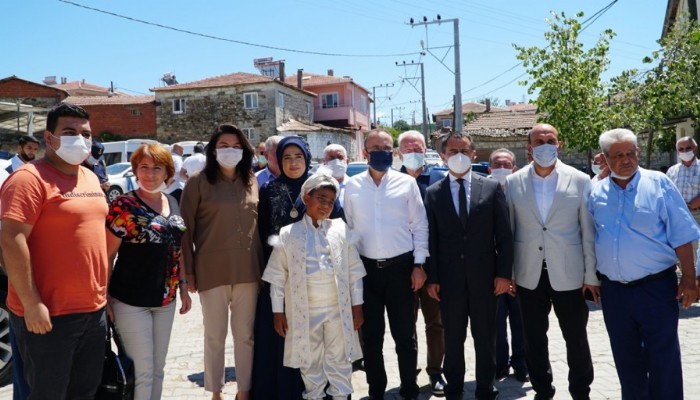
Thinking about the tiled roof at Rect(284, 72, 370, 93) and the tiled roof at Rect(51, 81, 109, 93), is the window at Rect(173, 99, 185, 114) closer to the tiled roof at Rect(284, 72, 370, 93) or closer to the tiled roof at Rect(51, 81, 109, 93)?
the tiled roof at Rect(284, 72, 370, 93)

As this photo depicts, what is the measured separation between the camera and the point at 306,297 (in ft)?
13.2

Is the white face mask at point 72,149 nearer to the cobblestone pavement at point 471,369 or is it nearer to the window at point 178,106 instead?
the cobblestone pavement at point 471,369

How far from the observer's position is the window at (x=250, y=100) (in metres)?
37.2

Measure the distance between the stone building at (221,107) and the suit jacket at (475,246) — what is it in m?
33.4

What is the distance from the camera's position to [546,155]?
4.36 meters

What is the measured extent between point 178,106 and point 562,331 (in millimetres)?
37427

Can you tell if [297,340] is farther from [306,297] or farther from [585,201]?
[585,201]

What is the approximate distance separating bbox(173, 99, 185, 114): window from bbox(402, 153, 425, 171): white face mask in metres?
35.3

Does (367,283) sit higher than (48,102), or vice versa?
(48,102)

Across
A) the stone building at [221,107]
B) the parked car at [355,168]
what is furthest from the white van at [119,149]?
the parked car at [355,168]

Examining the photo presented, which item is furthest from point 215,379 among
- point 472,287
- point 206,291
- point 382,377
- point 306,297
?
point 472,287

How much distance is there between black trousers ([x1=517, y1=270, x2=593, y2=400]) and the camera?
4.27 m

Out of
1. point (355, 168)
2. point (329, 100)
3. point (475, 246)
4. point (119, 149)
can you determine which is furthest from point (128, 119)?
point (475, 246)

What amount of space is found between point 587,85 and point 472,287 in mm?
9474
